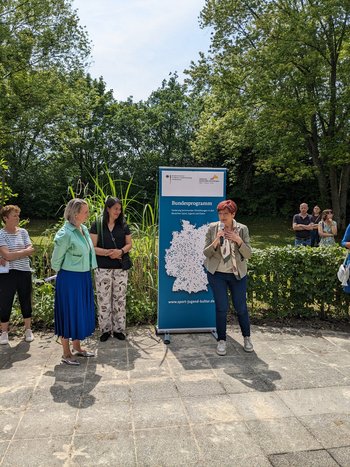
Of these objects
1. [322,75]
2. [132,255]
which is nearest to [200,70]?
[322,75]

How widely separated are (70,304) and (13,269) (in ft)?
3.67

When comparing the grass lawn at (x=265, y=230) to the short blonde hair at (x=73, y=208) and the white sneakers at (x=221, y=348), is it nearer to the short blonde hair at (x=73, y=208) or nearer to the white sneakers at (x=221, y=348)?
the white sneakers at (x=221, y=348)

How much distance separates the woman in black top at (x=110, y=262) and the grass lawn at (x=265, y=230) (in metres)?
10.7

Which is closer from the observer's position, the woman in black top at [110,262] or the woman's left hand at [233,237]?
the woman's left hand at [233,237]

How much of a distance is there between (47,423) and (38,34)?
16.3 m

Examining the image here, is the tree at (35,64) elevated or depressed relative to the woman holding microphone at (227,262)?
elevated

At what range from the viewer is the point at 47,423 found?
2.93m

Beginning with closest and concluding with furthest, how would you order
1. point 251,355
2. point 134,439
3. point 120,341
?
1. point 134,439
2. point 251,355
3. point 120,341

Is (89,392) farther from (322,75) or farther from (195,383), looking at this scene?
(322,75)

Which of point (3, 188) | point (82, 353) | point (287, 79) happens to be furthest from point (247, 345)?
point (287, 79)

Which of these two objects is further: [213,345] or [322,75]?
[322,75]

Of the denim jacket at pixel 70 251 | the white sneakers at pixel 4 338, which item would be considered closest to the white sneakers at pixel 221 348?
the denim jacket at pixel 70 251

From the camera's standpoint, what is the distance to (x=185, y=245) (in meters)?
4.88

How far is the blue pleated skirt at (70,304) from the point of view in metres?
3.93
